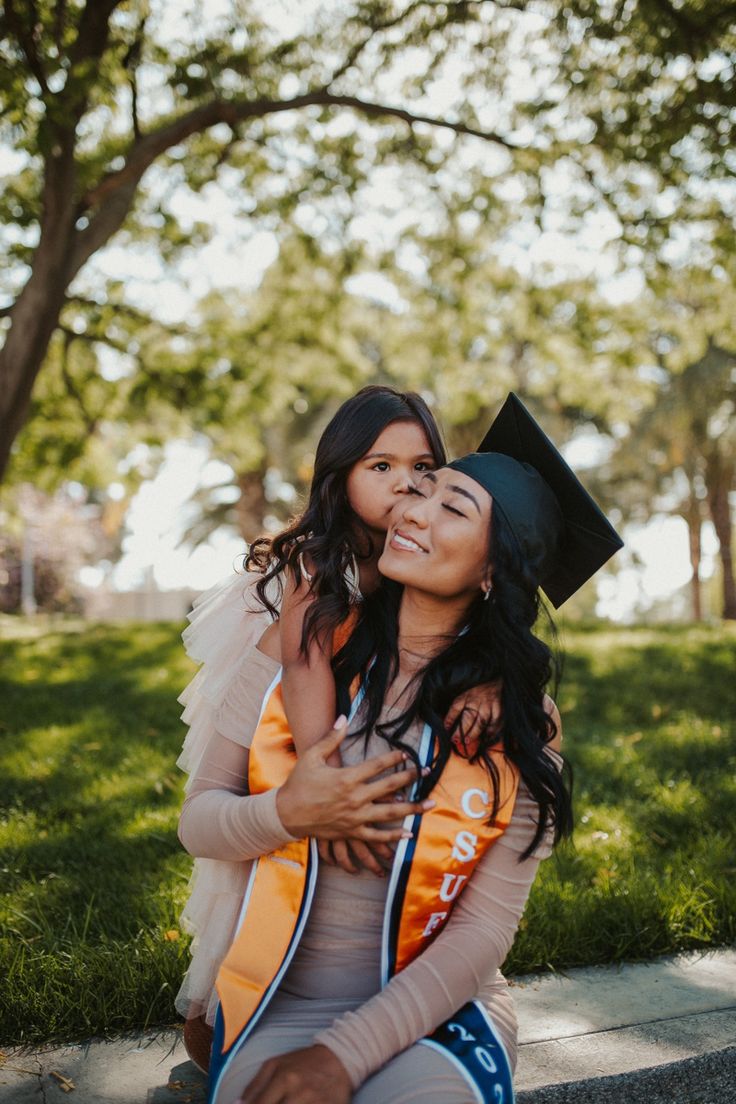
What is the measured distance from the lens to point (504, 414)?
8.35 ft

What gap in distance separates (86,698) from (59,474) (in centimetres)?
421

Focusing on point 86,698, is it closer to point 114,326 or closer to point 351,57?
point 114,326

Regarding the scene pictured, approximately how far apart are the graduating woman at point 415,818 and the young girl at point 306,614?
66mm

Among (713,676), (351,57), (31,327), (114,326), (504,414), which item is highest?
(351,57)

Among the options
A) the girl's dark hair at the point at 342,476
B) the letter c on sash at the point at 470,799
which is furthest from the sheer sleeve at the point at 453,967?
the girl's dark hair at the point at 342,476

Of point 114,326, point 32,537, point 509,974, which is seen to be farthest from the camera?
point 32,537

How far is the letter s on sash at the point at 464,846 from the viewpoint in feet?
7.07

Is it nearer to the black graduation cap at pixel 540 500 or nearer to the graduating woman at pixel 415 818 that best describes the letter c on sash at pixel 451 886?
the graduating woman at pixel 415 818

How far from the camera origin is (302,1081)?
1854 millimetres

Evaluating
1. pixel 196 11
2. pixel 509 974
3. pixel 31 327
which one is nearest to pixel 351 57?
pixel 196 11

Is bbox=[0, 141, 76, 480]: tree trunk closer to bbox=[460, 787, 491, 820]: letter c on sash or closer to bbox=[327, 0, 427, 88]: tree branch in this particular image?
bbox=[327, 0, 427, 88]: tree branch

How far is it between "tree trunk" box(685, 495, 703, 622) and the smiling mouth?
30.7 meters

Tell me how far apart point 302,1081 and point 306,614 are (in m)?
1.04

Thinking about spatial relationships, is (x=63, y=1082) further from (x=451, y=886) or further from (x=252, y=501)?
(x=252, y=501)
